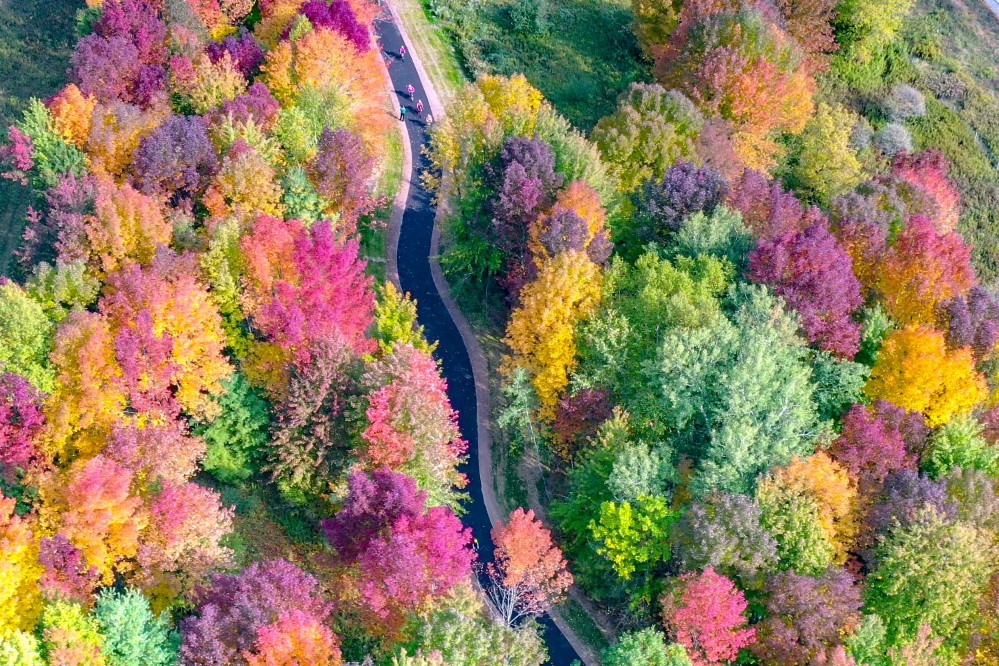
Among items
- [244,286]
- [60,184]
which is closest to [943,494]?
[244,286]

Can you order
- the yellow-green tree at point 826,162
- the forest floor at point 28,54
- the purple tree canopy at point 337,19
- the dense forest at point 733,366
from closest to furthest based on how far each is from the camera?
the dense forest at point 733,366 < the purple tree canopy at point 337,19 < the forest floor at point 28,54 < the yellow-green tree at point 826,162

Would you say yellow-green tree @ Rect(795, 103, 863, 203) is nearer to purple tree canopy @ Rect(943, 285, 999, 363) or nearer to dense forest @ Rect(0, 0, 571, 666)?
purple tree canopy @ Rect(943, 285, 999, 363)

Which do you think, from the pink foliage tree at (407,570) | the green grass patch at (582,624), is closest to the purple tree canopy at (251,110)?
the pink foliage tree at (407,570)

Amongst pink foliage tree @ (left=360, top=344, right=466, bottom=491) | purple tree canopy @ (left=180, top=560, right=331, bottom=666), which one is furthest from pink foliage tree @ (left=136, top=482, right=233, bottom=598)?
pink foliage tree @ (left=360, top=344, right=466, bottom=491)

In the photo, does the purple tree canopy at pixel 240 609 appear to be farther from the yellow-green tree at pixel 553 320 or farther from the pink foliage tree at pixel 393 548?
the yellow-green tree at pixel 553 320

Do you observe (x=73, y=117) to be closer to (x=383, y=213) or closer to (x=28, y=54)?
(x=383, y=213)

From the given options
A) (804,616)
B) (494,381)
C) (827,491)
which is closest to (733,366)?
(827,491)

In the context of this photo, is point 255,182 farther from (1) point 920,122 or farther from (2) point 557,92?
(1) point 920,122
